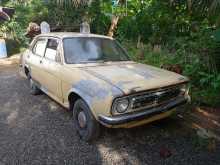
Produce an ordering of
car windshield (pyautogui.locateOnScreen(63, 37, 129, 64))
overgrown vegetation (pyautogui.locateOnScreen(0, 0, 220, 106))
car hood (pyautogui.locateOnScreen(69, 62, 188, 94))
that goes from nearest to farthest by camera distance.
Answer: car hood (pyautogui.locateOnScreen(69, 62, 188, 94)), car windshield (pyautogui.locateOnScreen(63, 37, 129, 64)), overgrown vegetation (pyautogui.locateOnScreen(0, 0, 220, 106))

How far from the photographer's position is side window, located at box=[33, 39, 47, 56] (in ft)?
17.3

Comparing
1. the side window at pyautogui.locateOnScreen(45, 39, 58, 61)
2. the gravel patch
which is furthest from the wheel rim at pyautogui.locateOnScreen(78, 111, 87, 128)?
the side window at pyautogui.locateOnScreen(45, 39, 58, 61)

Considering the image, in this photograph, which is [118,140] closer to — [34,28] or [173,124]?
[173,124]

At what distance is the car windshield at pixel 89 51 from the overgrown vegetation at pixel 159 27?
1869mm

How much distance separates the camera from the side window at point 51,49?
4.64 metres

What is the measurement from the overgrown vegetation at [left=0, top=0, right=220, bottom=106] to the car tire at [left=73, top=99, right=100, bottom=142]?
249 cm

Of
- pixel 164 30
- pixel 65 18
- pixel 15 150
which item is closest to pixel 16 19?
pixel 65 18

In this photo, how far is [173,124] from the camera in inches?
176

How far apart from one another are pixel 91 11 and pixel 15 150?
9774 millimetres

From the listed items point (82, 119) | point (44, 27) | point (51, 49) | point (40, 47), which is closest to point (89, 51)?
point (51, 49)

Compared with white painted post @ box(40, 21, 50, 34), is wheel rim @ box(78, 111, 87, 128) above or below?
below

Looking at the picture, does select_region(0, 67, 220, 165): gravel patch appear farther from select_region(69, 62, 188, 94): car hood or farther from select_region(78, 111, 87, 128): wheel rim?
select_region(69, 62, 188, 94): car hood

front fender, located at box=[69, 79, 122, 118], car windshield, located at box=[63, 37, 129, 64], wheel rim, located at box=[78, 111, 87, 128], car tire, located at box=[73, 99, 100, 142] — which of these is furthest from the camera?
car windshield, located at box=[63, 37, 129, 64]

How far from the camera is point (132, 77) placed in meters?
3.68
